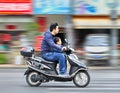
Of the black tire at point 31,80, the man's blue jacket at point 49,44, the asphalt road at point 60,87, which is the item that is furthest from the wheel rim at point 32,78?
the man's blue jacket at point 49,44

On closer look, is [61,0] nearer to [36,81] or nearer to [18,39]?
[18,39]

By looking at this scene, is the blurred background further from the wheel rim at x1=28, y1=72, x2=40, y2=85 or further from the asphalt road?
the wheel rim at x1=28, y1=72, x2=40, y2=85

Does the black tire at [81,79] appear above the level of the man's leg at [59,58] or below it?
below

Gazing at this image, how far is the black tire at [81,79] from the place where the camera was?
13375 mm

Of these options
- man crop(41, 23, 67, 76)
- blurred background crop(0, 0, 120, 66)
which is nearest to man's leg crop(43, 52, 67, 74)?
man crop(41, 23, 67, 76)

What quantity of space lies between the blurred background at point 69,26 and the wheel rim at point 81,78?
27.0 feet

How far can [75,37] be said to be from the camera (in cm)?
2555

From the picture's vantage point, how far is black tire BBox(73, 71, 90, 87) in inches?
527

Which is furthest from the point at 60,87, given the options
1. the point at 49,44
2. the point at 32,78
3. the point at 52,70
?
the point at 49,44

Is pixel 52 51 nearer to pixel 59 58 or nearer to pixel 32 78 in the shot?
pixel 59 58

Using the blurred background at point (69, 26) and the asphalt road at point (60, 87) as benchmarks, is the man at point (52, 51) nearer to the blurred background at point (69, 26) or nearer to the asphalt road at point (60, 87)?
the asphalt road at point (60, 87)

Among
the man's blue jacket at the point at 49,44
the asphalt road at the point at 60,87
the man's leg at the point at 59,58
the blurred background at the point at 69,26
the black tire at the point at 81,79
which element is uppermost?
the blurred background at the point at 69,26

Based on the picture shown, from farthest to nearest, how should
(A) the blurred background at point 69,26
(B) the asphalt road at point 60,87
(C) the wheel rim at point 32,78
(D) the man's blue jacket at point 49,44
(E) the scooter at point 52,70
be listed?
1. (A) the blurred background at point 69,26
2. (C) the wheel rim at point 32,78
3. (E) the scooter at point 52,70
4. (D) the man's blue jacket at point 49,44
5. (B) the asphalt road at point 60,87

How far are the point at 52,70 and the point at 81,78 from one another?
0.77 metres
